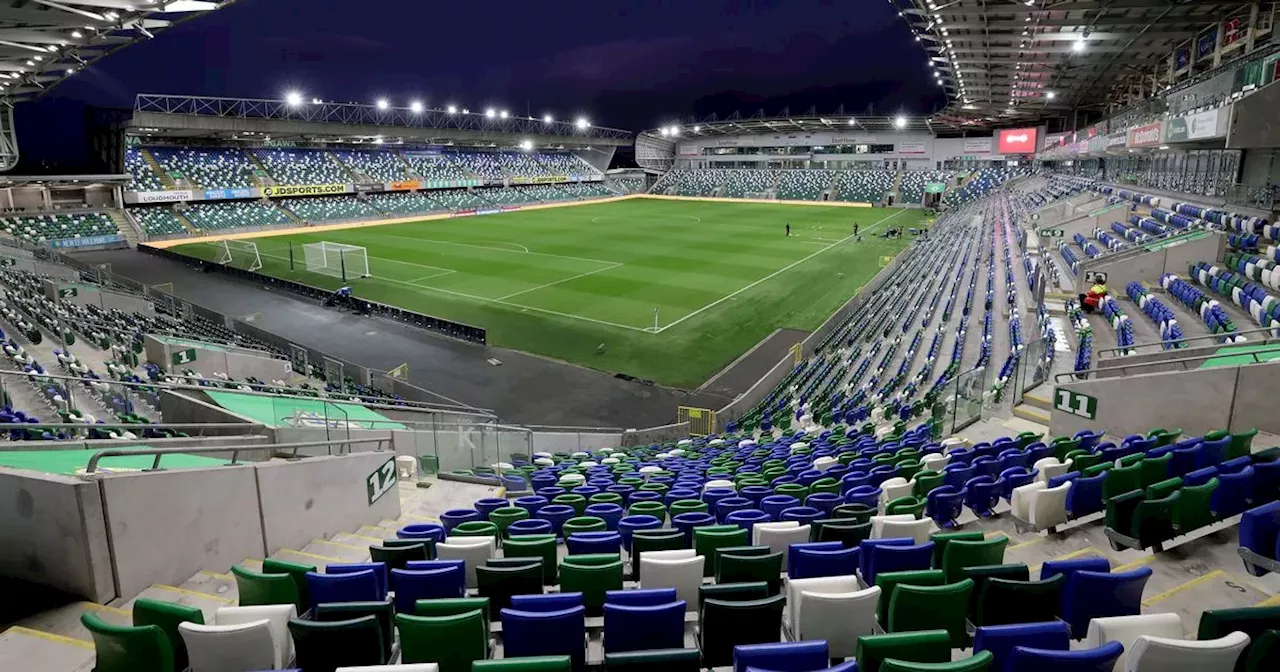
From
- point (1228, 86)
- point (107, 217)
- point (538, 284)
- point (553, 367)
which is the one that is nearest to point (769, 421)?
point (553, 367)

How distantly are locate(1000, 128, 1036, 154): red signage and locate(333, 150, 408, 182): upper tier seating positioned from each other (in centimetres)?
6578

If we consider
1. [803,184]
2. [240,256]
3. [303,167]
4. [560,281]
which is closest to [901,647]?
[560,281]

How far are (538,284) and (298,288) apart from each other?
12.0 metres

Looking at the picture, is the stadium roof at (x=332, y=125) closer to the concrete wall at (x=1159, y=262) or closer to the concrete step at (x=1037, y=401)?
the concrete wall at (x=1159, y=262)

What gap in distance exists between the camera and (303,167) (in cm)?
7238

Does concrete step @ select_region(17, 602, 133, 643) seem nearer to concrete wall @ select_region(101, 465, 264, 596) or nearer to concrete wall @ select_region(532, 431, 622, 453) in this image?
concrete wall @ select_region(101, 465, 264, 596)

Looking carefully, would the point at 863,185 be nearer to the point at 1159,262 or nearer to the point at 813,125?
the point at 813,125

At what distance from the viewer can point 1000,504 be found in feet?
28.1

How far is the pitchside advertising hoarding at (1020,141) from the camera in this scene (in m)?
72.3

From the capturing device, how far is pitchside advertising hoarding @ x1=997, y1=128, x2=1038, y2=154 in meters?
72.3

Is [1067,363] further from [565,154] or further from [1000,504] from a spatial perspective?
[565,154]

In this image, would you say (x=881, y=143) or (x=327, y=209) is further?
(x=881, y=143)

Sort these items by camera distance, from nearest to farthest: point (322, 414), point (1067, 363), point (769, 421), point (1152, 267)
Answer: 1. point (322, 414)
2. point (1067, 363)
3. point (769, 421)
4. point (1152, 267)

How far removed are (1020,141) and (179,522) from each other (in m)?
82.4
